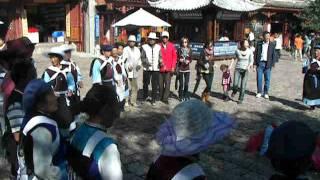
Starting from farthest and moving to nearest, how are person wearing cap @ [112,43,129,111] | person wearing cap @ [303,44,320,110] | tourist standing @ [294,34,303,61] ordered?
tourist standing @ [294,34,303,61]
person wearing cap @ [303,44,320,110]
person wearing cap @ [112,43,129,111]

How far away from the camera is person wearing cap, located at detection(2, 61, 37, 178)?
4.34m

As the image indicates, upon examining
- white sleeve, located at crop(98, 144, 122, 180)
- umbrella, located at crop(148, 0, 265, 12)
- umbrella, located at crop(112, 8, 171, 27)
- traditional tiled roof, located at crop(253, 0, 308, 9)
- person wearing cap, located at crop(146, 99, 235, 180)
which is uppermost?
traditional tiled roof, located at crop(253, 0, 308, 9)

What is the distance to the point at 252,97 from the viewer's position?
475 inches

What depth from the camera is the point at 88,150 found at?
281cm

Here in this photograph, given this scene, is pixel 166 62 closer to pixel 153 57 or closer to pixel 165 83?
pixel 153 57

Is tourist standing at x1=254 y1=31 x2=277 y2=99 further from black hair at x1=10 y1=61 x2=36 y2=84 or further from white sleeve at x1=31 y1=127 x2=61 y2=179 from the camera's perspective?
white sleeve at x1=31 y1=127 x2=61 y2=179

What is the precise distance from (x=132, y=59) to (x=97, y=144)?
7431mm

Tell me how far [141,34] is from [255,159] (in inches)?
812

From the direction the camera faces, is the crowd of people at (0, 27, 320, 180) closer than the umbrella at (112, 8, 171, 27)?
Yes

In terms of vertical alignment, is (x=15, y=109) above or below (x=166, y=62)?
below

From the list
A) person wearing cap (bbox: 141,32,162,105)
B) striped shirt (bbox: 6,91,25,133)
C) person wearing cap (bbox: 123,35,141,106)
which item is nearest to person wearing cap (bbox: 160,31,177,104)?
person wearing cap (bbox: 141,32,162,105)

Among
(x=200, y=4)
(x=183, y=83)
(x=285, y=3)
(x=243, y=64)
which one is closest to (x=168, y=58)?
(x=183, y=83)

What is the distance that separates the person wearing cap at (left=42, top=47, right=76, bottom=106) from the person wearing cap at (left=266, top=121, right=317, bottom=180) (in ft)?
14.4

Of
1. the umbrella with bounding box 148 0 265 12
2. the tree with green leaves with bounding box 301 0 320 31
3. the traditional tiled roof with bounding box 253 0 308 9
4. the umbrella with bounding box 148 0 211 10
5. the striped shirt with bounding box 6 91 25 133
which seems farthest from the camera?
the traditional tiled roof with bounding box 253 0 308 9
